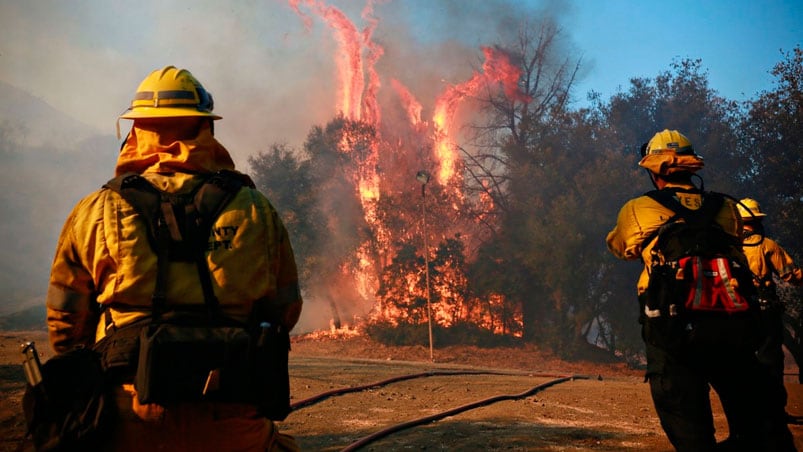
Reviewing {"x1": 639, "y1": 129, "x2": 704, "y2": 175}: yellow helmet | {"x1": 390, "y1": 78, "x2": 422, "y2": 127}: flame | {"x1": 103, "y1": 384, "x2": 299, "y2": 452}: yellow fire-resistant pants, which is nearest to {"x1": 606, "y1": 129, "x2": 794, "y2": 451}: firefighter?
{"x1": 639, "y1": 129, "x2": 704, "y2": 175}: yellow helmet

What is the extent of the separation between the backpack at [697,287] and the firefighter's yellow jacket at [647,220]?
69mm

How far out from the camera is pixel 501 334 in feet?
101

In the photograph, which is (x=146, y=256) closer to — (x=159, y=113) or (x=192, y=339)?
(x=192, y=339)

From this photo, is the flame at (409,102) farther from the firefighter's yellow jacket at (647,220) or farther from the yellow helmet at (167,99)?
the yellow helmet at (167,99)

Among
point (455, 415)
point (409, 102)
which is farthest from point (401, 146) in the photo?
point (455, 415)

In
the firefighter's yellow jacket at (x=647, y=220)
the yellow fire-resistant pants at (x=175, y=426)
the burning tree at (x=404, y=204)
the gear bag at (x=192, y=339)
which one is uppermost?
the burning tree at (x=404, y=204)

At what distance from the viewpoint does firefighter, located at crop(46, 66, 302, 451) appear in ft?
8.02

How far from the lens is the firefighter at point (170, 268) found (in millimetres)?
2443

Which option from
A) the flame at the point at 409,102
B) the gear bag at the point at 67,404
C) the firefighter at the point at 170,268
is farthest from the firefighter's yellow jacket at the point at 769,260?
the flame at the point at 409,102

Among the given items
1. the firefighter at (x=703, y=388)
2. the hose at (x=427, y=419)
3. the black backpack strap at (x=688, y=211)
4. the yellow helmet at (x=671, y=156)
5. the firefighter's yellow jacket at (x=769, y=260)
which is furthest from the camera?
the firefighter's yellow jacket at (x=769, y=260)

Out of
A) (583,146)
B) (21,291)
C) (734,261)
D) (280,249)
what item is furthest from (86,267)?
(21,291)

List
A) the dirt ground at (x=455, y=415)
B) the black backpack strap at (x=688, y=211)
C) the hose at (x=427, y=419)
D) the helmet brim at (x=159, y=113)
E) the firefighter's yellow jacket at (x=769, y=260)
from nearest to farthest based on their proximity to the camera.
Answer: the helmet brim at (x=159, y=113)
the black backpack strap at (x=688, y=211)
the hose at (x=427, y=419)
the dirt ground at (x=455, y=415)
the firefighter's yellow jacket at (x=769, y=260)

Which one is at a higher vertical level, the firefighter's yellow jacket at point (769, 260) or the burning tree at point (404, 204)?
the burning tree at point (404, 204)

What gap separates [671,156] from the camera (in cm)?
442
